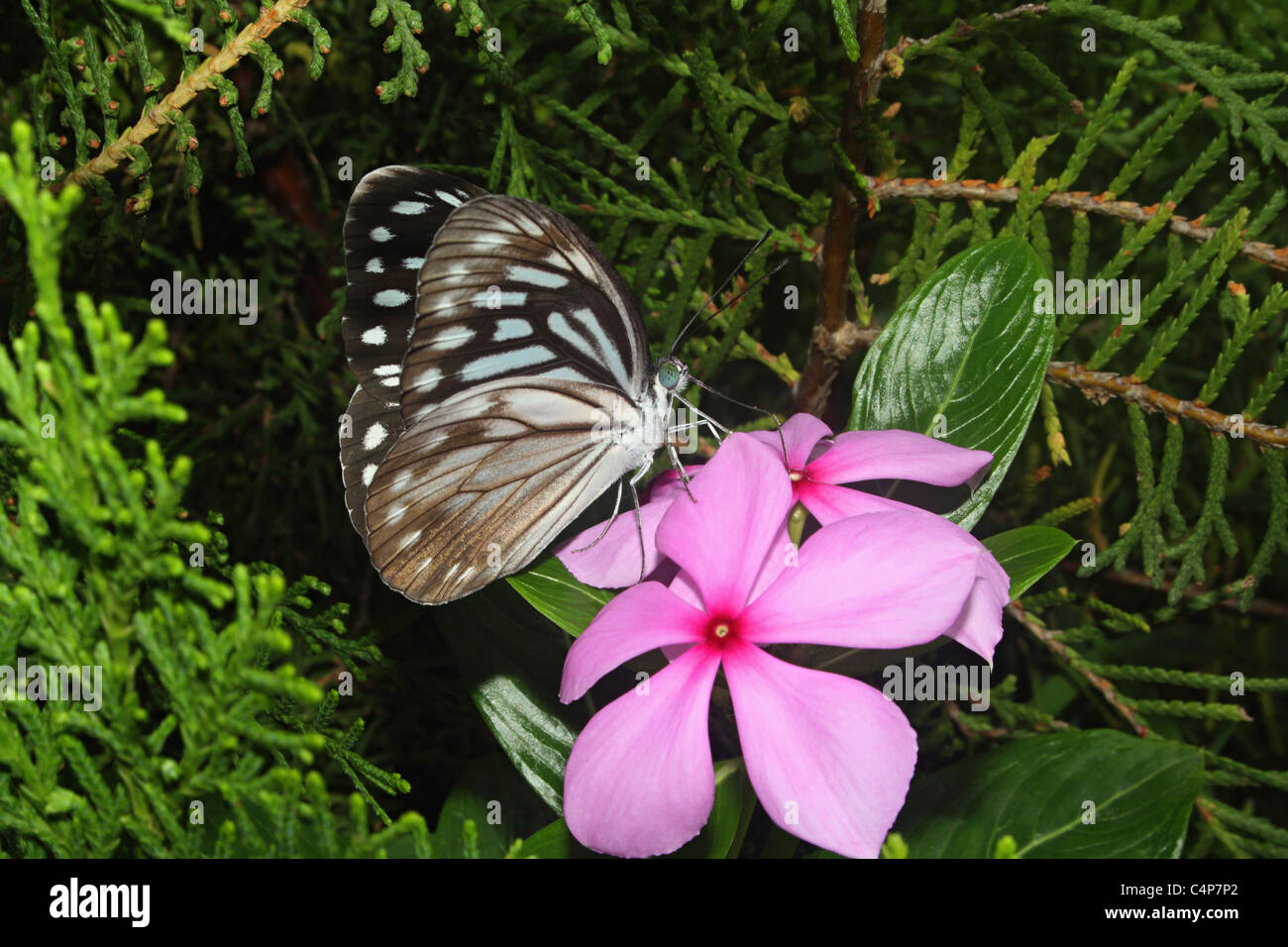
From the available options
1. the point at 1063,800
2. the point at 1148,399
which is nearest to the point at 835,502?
the point at 1063,800

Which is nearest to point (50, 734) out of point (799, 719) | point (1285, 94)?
point (799, 719)

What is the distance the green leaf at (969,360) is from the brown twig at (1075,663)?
360 mm

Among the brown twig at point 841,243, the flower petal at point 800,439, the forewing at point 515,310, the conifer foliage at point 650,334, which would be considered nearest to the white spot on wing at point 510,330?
the forewing at point 515,310

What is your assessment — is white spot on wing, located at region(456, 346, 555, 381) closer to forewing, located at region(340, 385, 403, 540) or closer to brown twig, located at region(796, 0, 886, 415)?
forewing, located at region(340, 385, 403, 540)

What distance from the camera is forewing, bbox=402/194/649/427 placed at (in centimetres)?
120

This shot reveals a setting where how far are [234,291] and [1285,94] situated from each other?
6.50 ft

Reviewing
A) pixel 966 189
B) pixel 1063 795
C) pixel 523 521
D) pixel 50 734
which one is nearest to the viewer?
pixel 50 734

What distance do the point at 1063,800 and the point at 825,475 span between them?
0.49m

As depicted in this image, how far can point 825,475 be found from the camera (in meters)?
1.15

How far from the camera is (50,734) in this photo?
0.87m

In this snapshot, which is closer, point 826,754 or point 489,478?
point 826,754

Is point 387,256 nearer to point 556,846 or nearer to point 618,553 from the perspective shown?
point 618,553

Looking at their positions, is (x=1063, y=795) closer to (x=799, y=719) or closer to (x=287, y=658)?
(x=799, y=719)

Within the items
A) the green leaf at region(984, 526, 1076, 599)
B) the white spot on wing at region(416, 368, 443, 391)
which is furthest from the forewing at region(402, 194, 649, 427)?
the green leaf at region(984, 526, 1076, 599)
